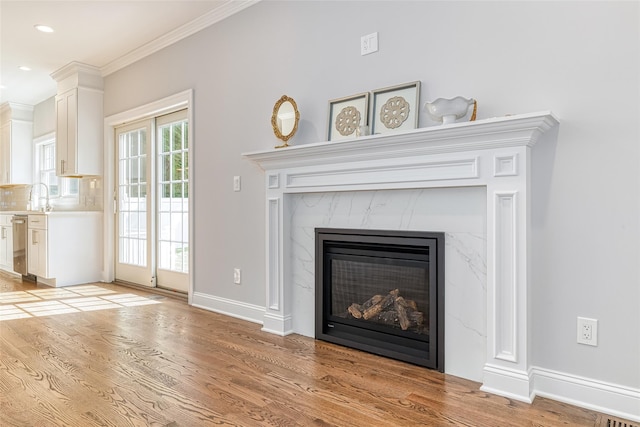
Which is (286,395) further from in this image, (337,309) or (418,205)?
(418,205)

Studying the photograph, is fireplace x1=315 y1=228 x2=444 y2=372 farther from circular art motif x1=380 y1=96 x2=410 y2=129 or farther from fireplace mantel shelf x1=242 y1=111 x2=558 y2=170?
circular art motif x1=380 y1=96 x2=410 y2=129

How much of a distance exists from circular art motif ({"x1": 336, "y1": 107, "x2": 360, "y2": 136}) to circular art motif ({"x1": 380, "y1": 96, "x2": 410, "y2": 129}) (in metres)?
0.18

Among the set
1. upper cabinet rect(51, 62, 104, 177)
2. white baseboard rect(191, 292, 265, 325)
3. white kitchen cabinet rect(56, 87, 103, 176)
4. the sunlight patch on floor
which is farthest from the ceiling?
the sunlight patch on floor

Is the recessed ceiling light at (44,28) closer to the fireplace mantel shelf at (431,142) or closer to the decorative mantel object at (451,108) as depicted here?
the fireplace mantel shelf at (431,142)

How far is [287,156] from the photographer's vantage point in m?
2.80

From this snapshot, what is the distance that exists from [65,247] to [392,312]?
4.31 meters

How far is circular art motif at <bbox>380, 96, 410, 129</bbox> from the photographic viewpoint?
243 centimetres

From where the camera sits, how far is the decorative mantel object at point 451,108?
2121 mm

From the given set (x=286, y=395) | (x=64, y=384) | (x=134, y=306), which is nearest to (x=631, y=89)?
(x=286, y=395)

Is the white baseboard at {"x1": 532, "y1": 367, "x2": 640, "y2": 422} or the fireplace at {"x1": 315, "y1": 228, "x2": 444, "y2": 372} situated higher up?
the fireplace at {"x1": 315, "y1": 228, "x2": 444, "y2": 372}

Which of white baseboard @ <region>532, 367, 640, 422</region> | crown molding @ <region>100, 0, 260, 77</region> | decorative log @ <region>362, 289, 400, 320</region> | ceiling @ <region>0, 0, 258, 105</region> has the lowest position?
white baseboard @ <region>532, 367, 640, 422</region>

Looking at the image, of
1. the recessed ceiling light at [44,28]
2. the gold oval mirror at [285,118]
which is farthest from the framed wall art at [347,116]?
the recessed ceiling light at [44,28]

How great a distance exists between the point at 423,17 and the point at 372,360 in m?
2.01

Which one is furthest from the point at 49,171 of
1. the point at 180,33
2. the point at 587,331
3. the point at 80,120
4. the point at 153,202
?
the point at 587,331
